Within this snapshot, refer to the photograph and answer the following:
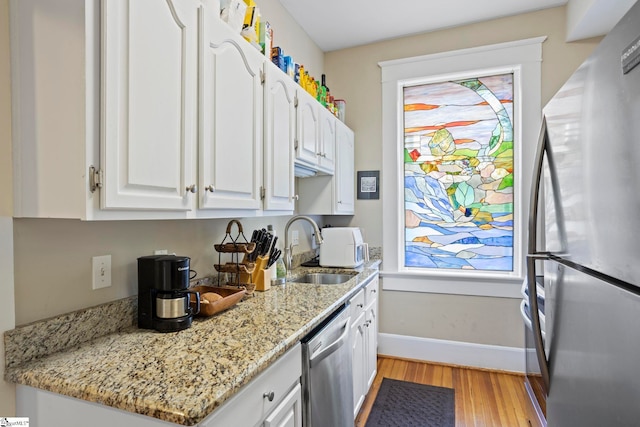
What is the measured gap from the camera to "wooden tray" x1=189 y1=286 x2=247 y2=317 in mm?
1293

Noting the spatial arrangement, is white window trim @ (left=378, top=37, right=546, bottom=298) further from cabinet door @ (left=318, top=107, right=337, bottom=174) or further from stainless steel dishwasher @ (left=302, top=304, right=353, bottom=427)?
stainless steel dishwasher @ (left=302, top=304, right=353, bottom=427)

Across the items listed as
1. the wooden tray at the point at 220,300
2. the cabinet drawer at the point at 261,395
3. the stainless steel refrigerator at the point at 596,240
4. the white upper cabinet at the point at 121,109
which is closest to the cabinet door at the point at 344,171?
the wooden tray at the point at 220,300

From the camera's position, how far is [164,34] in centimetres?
102

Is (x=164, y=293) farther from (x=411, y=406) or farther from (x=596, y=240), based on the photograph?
(x=411, y=406)

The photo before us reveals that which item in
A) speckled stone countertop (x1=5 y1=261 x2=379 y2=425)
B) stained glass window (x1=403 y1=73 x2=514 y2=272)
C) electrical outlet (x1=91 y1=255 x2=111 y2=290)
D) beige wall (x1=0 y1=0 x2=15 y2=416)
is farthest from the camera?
stained glass window (x1=403 y1=73 x2=514 y2=272)

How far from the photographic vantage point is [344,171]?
2836mm

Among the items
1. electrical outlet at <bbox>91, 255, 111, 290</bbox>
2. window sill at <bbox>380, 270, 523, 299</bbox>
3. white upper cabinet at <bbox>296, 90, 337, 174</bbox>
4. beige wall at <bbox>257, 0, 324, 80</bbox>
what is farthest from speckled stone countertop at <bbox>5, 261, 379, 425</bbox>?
beige wall at <bbox>257, 0, 324, 80</bbox>

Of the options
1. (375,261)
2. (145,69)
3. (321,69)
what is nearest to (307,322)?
(145,69)

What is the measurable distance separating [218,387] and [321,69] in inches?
119

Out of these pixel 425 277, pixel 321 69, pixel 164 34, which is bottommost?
pixel 425 277

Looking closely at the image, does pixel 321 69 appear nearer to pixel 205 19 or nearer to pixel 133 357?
pixel 205 19

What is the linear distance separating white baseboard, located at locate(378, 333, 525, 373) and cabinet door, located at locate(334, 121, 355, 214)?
1.23 metres

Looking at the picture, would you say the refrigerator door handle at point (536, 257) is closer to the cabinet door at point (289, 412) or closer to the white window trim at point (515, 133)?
the cabinet door at point (289, 412)

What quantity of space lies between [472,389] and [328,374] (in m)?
1.59
